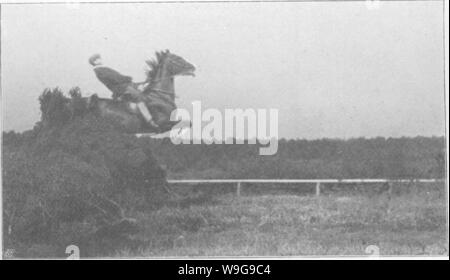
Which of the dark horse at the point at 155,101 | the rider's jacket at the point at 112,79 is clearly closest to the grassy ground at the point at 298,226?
the dark horse at the point at 155,101

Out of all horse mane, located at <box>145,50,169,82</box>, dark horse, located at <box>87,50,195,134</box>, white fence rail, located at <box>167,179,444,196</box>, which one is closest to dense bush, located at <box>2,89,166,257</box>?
dark horse, located at <box>87,50,195,134</box>

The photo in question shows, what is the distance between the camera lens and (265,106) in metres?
3.98

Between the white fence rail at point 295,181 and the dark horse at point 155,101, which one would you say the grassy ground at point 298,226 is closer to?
the white fence rail at point 295,181

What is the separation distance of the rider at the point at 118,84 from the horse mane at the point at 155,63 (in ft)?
0.37

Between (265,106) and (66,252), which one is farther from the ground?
(265,106)

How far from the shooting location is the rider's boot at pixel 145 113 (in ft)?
13.3

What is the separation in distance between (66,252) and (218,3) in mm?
1676

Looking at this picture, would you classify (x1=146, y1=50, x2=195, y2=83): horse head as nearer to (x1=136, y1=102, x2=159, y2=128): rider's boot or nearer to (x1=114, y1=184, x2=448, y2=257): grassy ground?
(x1=136, y1=102, x2=159, y2=128): rider's boot

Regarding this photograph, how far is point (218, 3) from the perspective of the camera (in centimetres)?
399

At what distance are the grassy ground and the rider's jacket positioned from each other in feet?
2.42

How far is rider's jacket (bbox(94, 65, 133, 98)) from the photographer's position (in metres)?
3.99

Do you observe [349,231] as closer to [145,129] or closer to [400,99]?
[400,99]
